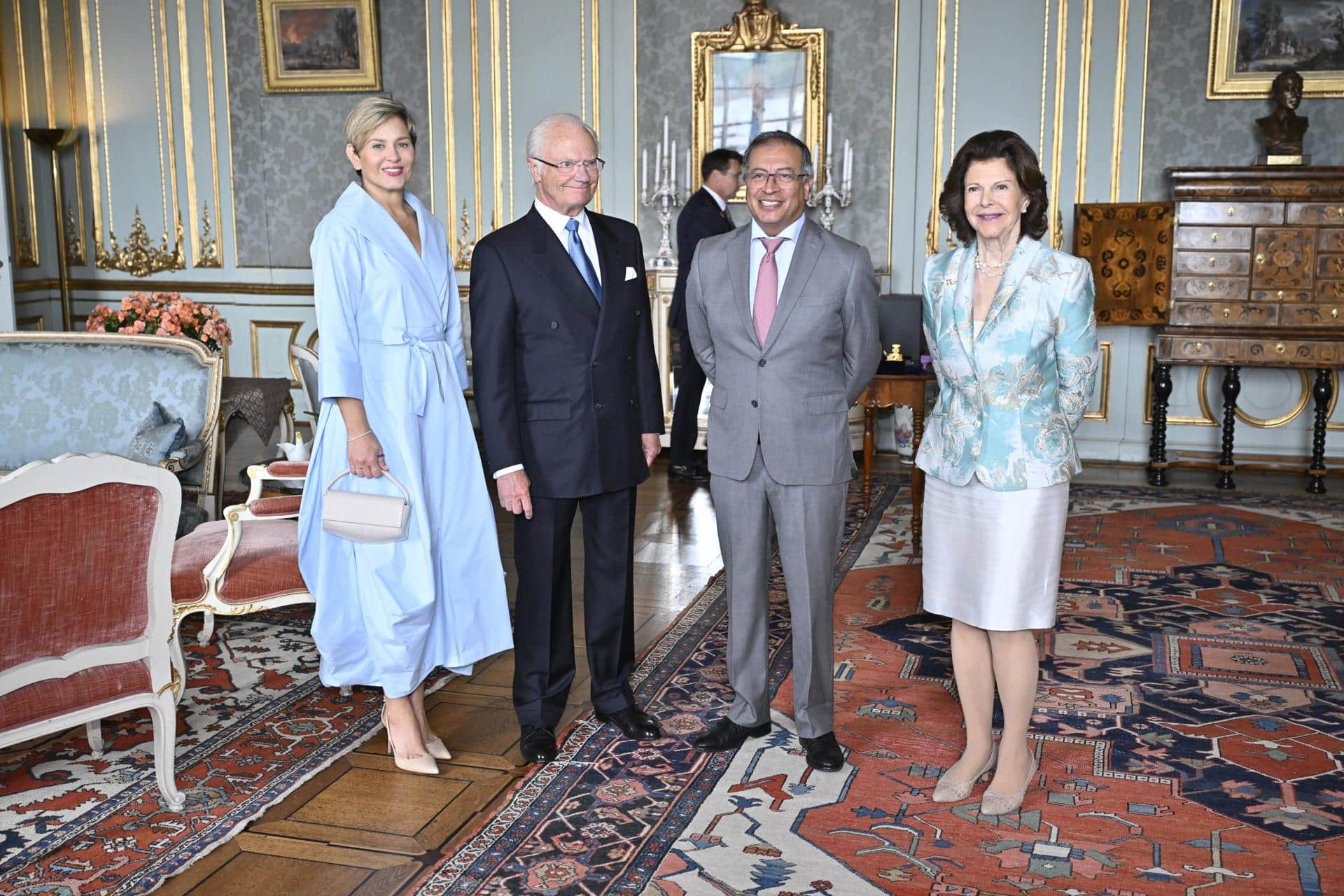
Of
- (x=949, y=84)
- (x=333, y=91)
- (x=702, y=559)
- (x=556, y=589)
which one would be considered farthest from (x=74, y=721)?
(x=333, y=91)

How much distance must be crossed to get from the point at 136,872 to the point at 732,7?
6.84m

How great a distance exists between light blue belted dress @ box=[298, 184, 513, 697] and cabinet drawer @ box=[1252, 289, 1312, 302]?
17.9 feet

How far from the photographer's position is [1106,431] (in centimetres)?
782

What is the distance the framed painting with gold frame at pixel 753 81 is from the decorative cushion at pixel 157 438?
407 centimetres

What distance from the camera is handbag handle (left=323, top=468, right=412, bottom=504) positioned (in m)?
3.05

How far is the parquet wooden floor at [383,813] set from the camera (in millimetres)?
2684

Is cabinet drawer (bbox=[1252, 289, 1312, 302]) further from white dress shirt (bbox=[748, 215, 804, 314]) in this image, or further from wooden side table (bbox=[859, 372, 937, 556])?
white dress shirt (bbox=[748, 215, 804, 314])

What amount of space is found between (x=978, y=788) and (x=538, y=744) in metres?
1.20

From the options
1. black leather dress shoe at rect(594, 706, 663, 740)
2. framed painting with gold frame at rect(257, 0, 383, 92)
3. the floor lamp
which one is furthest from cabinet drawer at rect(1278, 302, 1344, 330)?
the floor lamp

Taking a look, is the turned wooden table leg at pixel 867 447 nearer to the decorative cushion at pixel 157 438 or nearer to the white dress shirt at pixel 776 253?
the white dress shirt at pixel 776 253

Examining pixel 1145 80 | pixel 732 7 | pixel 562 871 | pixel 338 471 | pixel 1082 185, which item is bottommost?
pixel 562 871

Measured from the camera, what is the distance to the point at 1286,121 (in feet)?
23.0

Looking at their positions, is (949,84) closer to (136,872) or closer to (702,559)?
(702,559)

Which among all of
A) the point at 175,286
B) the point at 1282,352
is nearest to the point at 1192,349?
the point at 1282,352
